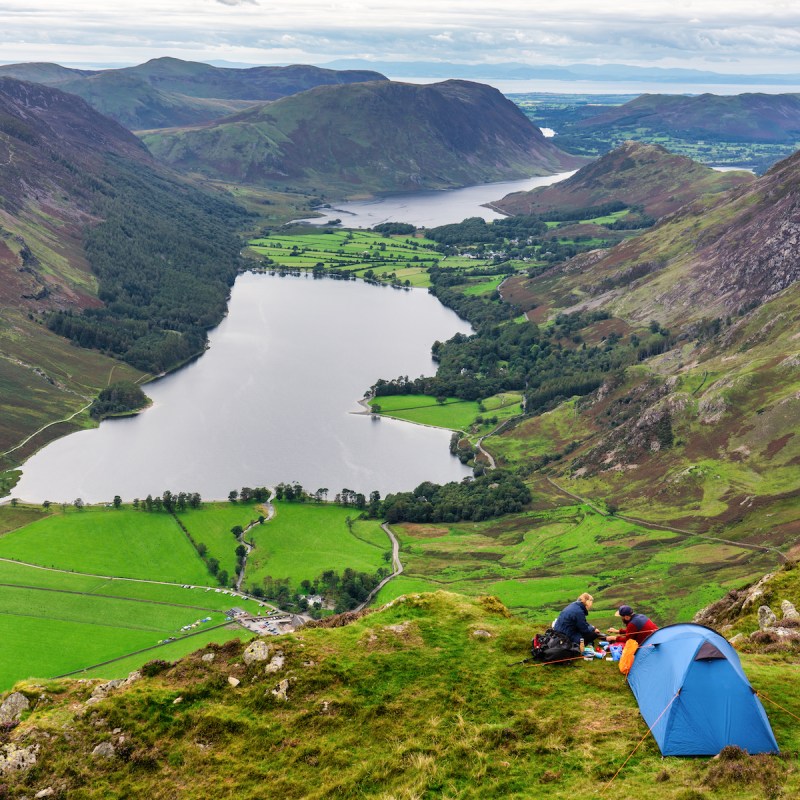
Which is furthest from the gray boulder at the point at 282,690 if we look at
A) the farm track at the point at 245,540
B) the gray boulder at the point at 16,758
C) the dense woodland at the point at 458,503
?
the dense woodland at the point at 458,503

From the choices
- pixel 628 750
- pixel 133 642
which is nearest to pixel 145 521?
pixel 133 642

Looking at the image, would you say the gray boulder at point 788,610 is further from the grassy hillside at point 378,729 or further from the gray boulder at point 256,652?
the gray boulder at point 256,652

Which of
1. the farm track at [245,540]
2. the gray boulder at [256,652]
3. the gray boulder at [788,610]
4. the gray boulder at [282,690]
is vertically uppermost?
the gray boulder at [788,610]

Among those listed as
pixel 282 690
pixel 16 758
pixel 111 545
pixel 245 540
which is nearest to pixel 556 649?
pixel 282 690

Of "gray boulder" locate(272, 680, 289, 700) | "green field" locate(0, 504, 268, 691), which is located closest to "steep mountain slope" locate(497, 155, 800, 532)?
"green field" locate(0, 504, 268, 691)

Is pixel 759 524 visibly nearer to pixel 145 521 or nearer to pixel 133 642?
pixel 133 642

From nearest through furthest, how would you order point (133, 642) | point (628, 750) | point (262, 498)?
1. point (628, 750)
2. point (133, 642)
3. point (262, 498)
